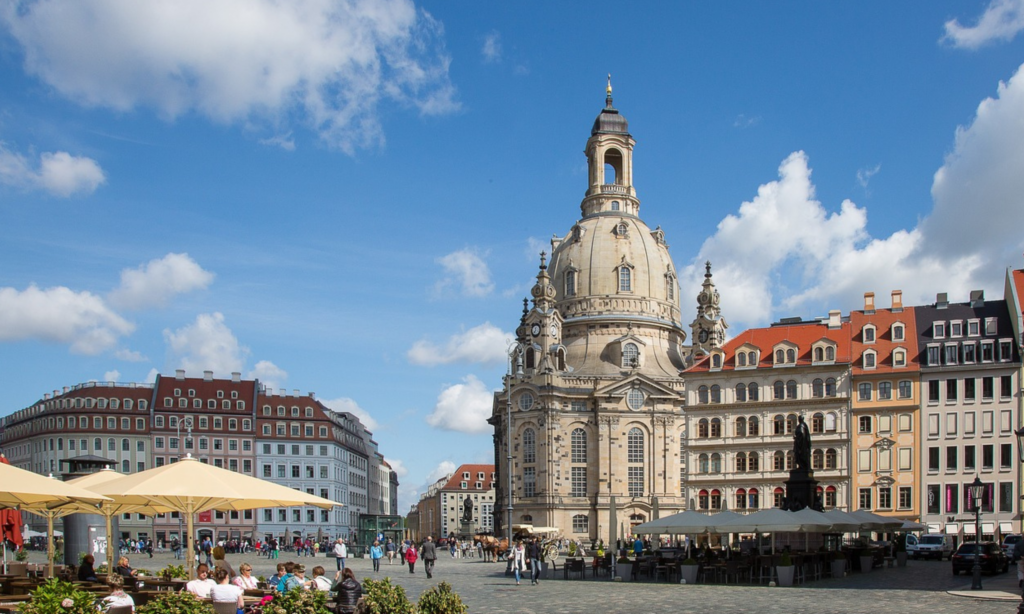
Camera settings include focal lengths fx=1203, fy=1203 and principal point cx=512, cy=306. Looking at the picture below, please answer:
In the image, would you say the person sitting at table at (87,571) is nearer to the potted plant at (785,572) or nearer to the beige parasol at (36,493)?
the beige parasol at (36,493)

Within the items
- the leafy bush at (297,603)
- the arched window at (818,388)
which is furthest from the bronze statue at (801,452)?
the leafy bush at (297,603)

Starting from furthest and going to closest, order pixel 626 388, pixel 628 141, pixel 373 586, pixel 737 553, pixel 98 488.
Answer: pixel 628 141, pixel 626 388, pixel 737 553, pixel 98 488, pixel 373 586

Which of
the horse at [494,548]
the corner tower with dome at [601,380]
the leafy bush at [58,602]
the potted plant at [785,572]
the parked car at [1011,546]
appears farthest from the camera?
the corner tower with dome at [601,380]

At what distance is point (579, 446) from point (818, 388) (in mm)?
38734

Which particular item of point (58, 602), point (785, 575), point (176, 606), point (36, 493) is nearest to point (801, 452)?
point (785, 575)

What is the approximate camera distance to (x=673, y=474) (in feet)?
364

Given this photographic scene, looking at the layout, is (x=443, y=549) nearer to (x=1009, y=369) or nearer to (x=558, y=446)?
(x=558, y=446)

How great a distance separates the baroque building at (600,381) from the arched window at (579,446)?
0.09m

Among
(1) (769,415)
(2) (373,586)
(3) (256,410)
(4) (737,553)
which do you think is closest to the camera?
(2) (373,586)

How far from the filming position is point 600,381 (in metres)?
112

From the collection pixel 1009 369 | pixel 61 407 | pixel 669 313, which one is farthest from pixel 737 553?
pixel 61 407

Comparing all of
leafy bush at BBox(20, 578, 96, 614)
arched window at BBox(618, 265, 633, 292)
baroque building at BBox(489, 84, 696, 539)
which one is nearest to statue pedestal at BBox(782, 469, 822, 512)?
leafy bush at BBox(20, 578, 96, 614)

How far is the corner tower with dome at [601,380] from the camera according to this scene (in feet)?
361

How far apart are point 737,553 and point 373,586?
27335mm
